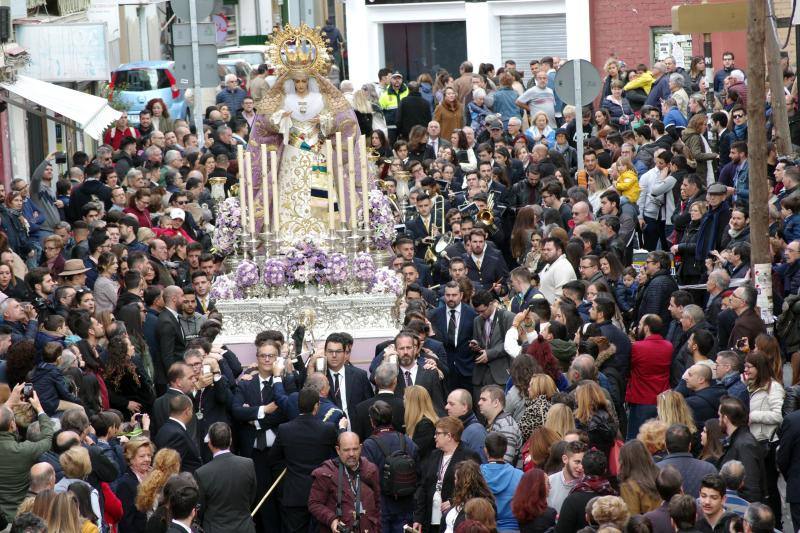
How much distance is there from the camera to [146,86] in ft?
114

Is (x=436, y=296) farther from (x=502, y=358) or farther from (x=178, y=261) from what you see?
(x=178, y=261)

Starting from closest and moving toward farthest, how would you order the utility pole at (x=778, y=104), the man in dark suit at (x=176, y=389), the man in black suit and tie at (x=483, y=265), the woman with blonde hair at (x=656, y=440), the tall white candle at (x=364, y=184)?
the woman with blonde hair at (x=656, y=440)
the man in dark suit at (x=176, y=389)
the tall white candle at (x=364, y=184)
the man in black suit and tie at (x=483, y=265)
the utility pole at (x=778, y=104)

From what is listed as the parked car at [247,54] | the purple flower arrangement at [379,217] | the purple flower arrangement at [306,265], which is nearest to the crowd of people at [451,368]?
the purple flower arrangement at [379,217]

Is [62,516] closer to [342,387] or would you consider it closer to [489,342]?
[342,387]

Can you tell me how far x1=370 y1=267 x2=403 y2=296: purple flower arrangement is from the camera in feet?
55.0

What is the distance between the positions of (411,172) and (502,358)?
8.00m

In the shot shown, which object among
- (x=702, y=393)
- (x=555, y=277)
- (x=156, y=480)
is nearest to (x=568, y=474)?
(x=702, y=393)

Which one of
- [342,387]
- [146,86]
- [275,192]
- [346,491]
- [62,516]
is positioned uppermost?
[146,86]

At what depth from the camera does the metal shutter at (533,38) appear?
126 ft

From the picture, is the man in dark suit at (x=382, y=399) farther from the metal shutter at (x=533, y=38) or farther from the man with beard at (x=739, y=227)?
the metal shutter at (x=533, y=38)

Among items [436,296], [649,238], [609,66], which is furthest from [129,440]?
[609,66]

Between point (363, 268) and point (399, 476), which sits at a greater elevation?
point (363, 268)

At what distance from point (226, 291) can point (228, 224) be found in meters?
0.87

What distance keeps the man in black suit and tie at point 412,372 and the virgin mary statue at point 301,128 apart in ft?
11.2
